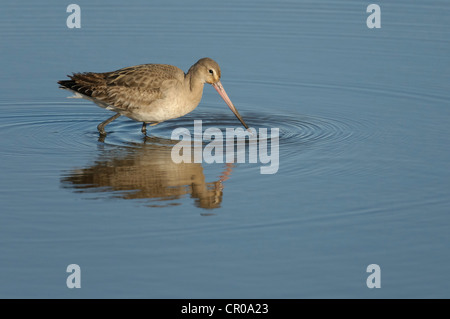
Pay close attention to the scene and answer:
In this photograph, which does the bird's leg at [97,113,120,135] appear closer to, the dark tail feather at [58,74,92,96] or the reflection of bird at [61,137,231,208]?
the dark tail feather at [58,74,92,96]

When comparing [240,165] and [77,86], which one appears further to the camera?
[77,86]

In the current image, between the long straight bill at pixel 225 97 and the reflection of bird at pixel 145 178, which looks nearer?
the reflection of bird at pixel 145 178

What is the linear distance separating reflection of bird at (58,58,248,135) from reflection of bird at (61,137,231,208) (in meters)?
0.85

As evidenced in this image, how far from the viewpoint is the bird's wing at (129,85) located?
1155cm

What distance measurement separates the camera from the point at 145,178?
9.80 meters

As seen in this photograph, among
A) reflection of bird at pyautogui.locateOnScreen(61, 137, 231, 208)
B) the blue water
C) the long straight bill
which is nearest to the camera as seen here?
the blue water

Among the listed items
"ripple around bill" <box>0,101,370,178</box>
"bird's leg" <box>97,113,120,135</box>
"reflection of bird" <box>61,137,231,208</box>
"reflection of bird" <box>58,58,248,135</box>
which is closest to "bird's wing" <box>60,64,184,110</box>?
"reflection of bird" <box>58,58,248,135</box>

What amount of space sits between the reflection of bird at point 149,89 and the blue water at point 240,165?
15.6 inches

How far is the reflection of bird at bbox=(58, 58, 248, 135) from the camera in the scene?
453 inches

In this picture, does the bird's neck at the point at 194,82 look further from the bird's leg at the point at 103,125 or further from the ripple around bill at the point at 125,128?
the bird's leg at the point at 103,125

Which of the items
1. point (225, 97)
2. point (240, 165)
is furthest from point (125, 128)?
point (240, 165)

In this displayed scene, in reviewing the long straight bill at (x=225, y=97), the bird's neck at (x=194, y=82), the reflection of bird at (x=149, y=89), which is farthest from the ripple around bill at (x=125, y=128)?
the bird's neck at (x=194, y=82)

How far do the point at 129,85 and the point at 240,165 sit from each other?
235cm

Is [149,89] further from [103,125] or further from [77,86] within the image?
[77,86]
